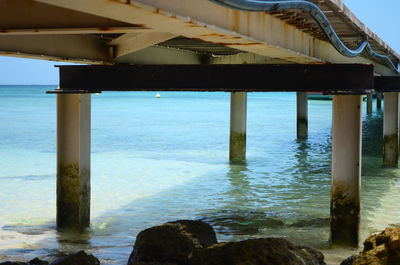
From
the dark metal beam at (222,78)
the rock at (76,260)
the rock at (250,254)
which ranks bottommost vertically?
the rock at (76,260)

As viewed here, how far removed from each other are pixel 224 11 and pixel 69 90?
4.10 meters

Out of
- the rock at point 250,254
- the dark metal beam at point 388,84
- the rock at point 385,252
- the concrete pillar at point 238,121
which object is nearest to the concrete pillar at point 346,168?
the rock at point 385,252

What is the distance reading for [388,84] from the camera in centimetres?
1343

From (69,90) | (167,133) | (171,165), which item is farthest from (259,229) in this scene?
(167,133)

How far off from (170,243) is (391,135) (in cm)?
1233

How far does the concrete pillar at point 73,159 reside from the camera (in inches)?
356

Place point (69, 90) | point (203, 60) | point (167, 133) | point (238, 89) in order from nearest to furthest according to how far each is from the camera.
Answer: point (238, 89), point (69, 90), point (203, 60), point (167, 133)

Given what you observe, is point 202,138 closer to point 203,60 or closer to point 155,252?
point 203,60

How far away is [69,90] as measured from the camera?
8.97 m

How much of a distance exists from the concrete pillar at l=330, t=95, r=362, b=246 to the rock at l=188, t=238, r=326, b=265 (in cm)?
251

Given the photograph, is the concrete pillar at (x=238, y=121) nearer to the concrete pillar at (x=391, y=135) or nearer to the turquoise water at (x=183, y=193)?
the turquoise water at (x=183, y=193)

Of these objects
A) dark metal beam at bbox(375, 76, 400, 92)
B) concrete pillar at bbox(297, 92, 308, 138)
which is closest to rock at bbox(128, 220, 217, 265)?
dark metal beam at bbox(375, 76, 400, 92)

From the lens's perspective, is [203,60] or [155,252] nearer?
[155,252]

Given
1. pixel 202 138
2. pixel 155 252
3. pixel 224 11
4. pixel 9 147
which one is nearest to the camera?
pixel 224 11
